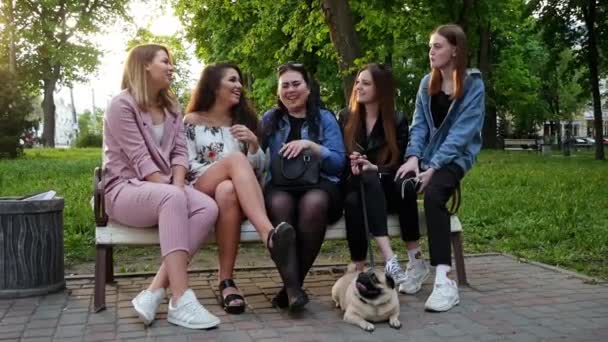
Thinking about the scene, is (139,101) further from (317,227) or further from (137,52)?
(317,227)

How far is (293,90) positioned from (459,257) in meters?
1.73

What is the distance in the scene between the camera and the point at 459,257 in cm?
507

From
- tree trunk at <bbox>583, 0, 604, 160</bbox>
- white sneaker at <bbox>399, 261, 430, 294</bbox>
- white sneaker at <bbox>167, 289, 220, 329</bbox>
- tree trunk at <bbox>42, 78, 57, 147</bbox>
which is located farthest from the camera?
tree trunk at <bbox>42, 78, 57, 147</bbox>

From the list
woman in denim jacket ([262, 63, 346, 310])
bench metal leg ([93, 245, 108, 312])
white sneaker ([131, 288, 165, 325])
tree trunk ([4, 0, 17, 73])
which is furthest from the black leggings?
tree trunk ([4, 0, 17, 73])

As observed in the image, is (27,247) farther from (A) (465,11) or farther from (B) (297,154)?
(A) (465,11)

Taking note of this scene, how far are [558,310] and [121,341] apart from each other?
269 centimetres

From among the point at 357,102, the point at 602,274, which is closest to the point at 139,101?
the point at 357,102

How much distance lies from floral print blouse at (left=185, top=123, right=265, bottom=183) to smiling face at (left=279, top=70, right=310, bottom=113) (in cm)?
39

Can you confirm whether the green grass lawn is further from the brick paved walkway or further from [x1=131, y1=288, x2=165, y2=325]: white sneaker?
[x1=131, y1=288, x2=165, y2=325]: white sneaker

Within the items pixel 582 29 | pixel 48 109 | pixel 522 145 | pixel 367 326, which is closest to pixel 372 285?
pixel 367 326

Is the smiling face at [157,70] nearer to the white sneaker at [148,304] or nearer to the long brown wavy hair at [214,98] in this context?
the long brown wavy hair at [214,98]

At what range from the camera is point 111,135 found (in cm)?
446

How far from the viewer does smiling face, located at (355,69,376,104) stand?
4941 mm

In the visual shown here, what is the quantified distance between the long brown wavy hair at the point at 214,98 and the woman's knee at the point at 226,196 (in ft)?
1.92
